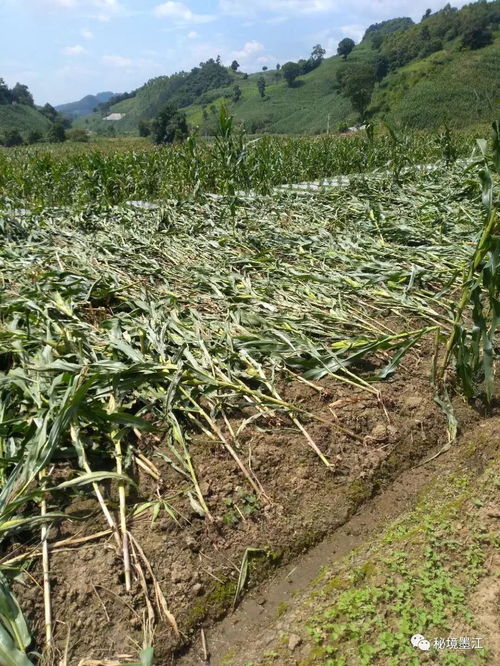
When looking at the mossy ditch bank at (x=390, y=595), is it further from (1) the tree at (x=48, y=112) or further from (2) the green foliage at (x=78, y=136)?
(1) the tree at (x=48, y=112)

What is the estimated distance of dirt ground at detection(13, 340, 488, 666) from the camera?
1771 mm

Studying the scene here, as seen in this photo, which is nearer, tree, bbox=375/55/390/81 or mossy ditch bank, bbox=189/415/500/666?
mossy ditch bank, bbox=189/415/500/666

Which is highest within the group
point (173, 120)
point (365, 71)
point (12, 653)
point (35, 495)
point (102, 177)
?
point (365, 71)

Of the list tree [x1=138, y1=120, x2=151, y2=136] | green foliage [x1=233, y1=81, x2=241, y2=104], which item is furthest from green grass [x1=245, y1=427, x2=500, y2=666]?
green foliage [x1=233, y1=81, x2=241, y2=104]

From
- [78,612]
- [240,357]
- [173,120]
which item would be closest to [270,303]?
[240,357]

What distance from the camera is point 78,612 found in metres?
1.77

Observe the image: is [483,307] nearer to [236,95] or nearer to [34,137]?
[34,137]

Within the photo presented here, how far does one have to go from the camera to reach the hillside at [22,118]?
94188mm

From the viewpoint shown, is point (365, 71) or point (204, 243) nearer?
point (204, 243)

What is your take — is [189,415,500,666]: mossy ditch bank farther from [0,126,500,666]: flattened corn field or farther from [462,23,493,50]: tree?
[462,23,493,50]: tree

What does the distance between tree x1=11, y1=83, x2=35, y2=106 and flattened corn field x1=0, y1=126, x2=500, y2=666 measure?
430ft

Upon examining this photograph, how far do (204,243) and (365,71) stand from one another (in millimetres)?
68205

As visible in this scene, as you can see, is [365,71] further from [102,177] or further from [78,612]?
[78,612]

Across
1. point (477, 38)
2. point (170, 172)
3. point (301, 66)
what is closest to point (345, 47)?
point (301, 66)
